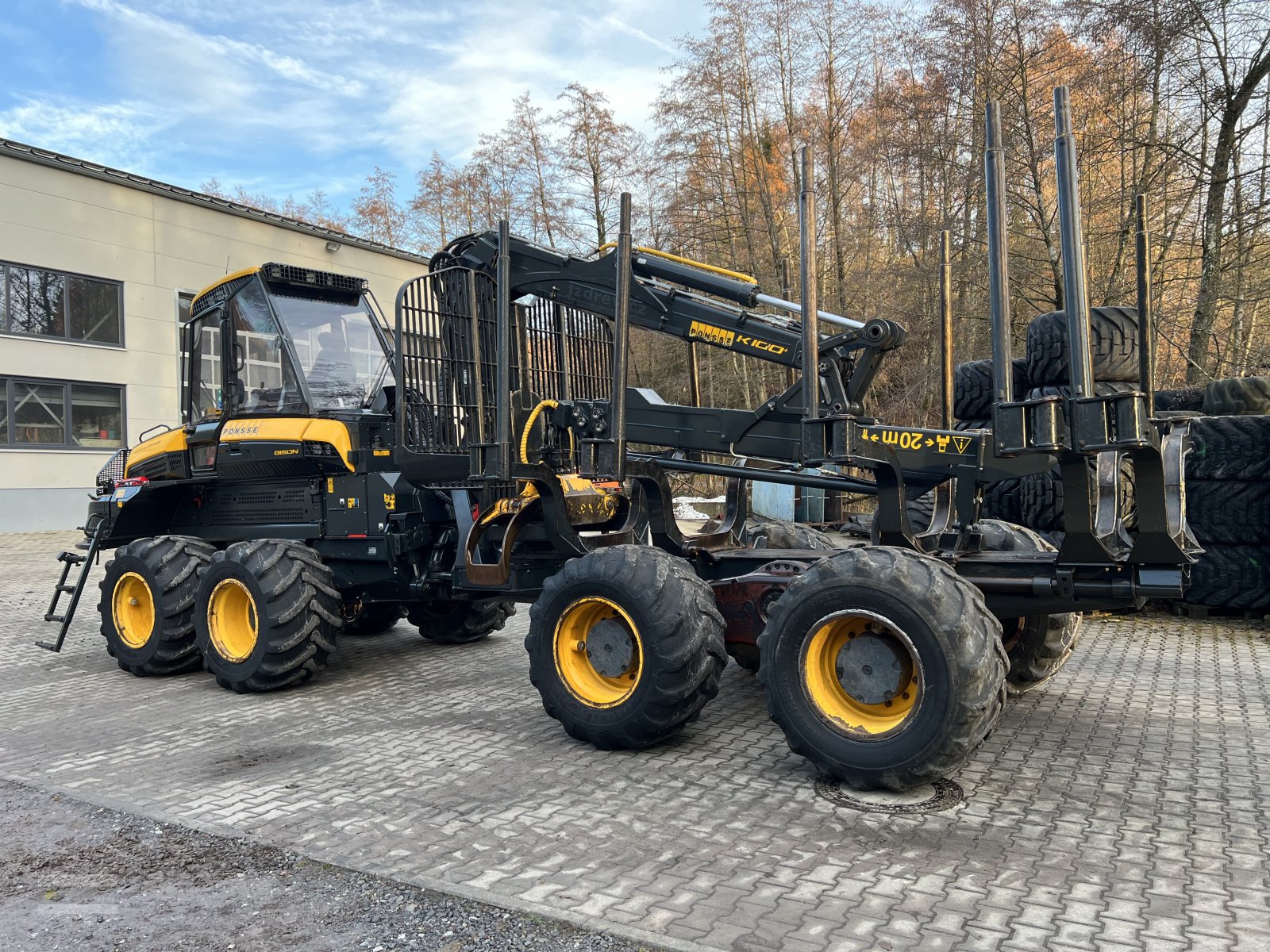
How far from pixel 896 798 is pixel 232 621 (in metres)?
5.00

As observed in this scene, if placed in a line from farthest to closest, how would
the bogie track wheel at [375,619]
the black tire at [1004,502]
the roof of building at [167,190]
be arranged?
1. the roof of building at [167,190]
2. the black tire at [1004,502]
3. the bogie track wheel at [375,619]

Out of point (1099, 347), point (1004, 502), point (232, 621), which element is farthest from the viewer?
point (1004, 502)

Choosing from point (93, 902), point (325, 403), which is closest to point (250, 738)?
point (93, 902)

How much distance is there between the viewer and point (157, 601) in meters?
7.21

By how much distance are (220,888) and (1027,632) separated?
4593 millimetres

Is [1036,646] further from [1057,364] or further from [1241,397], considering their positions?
[1241,397]

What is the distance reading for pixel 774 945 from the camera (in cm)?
300

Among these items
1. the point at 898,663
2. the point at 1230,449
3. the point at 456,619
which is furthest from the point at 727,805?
the point at 1230,449

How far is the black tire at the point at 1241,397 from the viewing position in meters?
9.14

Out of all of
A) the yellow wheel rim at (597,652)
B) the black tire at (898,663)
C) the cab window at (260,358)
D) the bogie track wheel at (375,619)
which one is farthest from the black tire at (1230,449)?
the cab window at (260,358)

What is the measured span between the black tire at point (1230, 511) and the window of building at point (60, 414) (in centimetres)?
2165

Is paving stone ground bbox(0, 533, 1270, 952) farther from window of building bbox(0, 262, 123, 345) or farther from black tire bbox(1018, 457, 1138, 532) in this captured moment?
window of building bbox(0, 262, 123, 345)

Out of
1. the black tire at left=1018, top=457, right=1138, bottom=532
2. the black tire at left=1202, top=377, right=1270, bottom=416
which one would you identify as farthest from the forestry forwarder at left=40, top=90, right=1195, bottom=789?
the black tire at left=1202, top=377, right=1270, bottom=416

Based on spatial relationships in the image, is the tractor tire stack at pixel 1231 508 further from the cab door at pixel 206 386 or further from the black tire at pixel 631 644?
the cab door at pixel 206 386
